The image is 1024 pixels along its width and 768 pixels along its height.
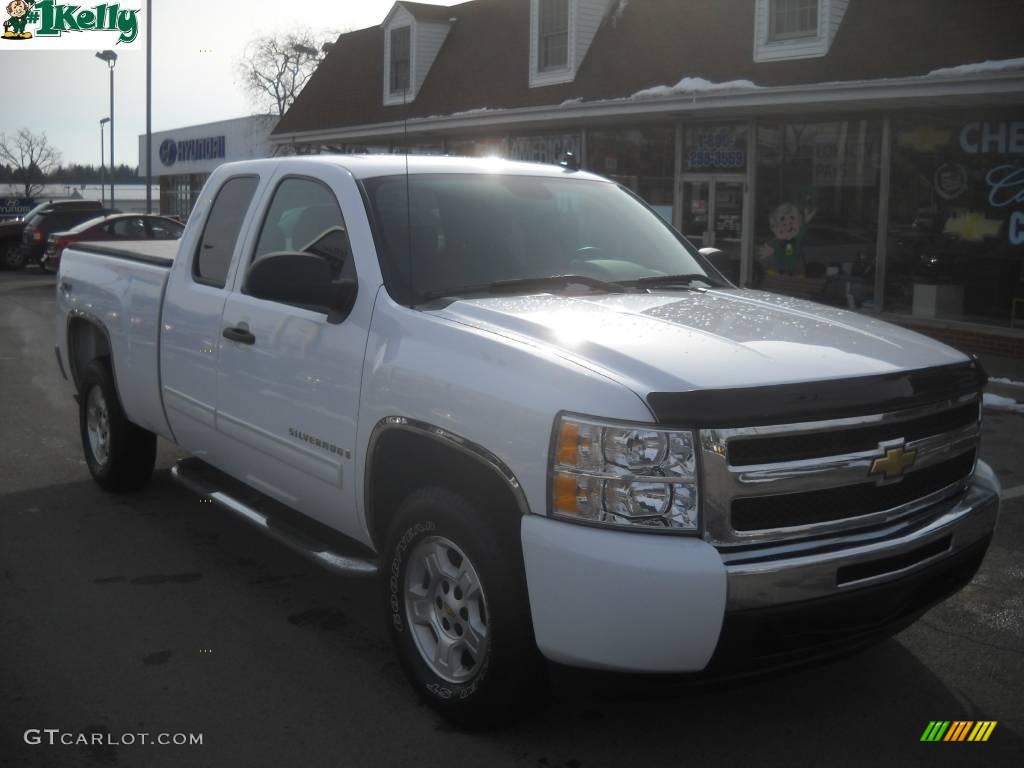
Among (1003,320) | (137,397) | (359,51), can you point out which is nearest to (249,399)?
(137,397)

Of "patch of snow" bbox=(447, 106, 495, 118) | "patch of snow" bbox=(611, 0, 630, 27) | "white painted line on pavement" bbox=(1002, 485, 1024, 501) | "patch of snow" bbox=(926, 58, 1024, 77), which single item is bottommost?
"white painted line on pavement" bbox=(1002, 485, 1024, 501)

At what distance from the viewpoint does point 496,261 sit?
4.45 m

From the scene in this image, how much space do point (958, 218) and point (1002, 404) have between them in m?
4.73

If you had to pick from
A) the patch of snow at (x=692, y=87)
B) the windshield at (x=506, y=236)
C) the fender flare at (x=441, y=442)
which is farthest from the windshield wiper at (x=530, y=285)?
the patch of snow at (x=692, y=87)

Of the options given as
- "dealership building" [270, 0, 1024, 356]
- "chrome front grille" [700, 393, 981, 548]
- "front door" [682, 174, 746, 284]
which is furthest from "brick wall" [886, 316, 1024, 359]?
"chrome front grille" [700, 393, 981, 548]

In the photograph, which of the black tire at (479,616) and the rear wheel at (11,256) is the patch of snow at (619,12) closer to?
the black tire at (479,616)

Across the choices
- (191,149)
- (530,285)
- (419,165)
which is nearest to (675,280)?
(530,285)

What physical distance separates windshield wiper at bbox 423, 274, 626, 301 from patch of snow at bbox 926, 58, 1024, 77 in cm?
904

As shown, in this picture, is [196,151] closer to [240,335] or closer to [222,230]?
Answer: [222,230]

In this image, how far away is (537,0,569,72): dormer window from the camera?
1927 centimetres

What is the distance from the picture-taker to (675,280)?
4789 mm

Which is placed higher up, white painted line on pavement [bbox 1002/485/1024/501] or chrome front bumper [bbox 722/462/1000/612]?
chrome front bumper [bbox 722/462/1000/612]

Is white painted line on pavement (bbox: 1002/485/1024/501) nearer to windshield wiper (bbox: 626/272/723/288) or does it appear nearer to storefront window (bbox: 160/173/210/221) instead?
windshield wiper (bbox: 626/272/723/288)
